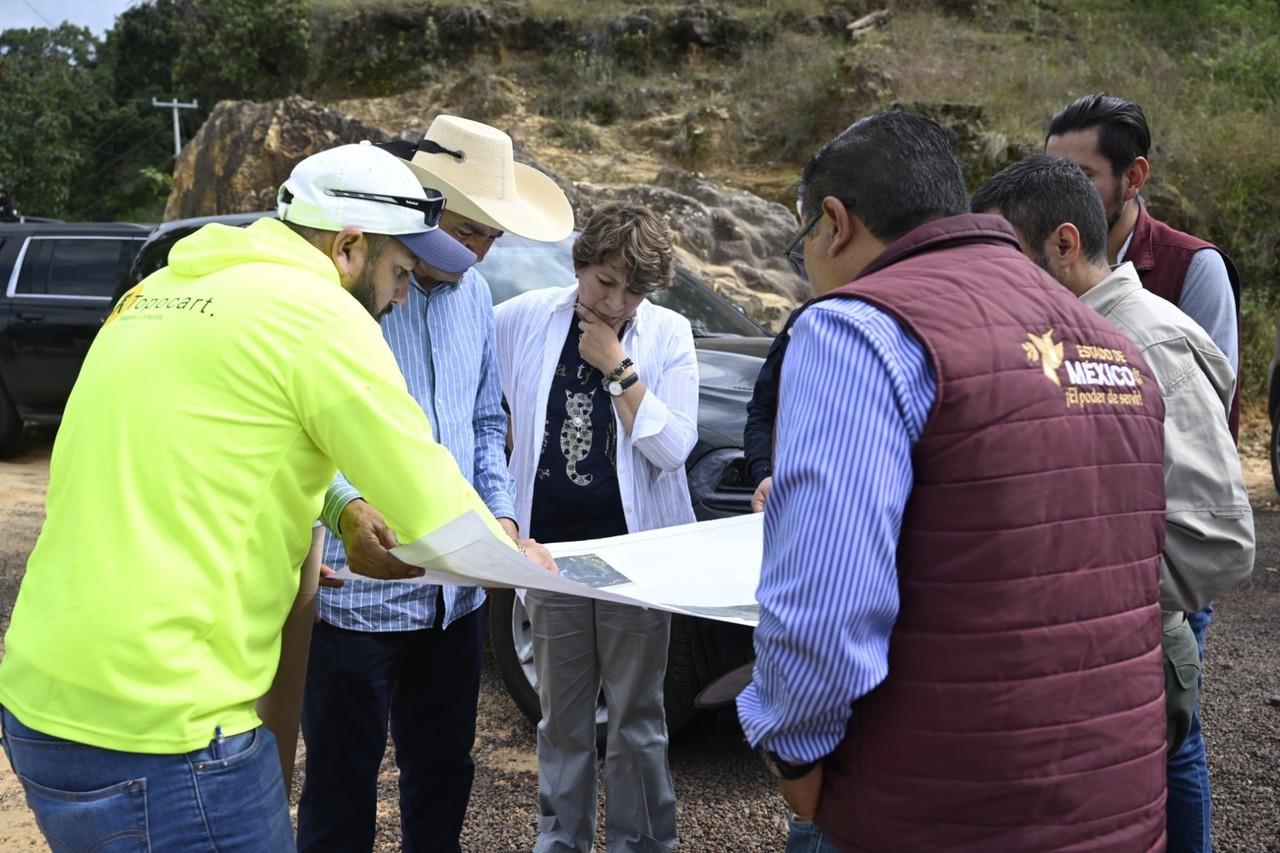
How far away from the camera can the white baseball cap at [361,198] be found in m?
2.15

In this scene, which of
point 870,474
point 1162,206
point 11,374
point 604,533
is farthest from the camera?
point 1162,206

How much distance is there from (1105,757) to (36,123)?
41238 mm

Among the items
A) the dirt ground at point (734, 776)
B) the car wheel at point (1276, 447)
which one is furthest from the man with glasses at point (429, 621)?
the car wheel at point (1276, 447)

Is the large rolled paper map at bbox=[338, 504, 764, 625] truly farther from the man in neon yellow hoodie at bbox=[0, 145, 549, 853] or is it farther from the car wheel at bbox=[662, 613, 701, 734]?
the car wheel at bbox=[662, 613, 701, 734]

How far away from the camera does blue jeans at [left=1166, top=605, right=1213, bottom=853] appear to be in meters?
2.72

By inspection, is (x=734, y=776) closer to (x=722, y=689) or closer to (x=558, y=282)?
(x=722, y=689)

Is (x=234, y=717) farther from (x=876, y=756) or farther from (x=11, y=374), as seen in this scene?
(x=11, y=374)

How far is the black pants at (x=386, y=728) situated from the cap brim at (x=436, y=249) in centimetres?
109

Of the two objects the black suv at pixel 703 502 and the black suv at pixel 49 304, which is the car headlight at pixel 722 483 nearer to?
the black suv at pixel 703 502

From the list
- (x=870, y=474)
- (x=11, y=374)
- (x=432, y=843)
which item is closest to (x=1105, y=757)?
(x=870, y=474)

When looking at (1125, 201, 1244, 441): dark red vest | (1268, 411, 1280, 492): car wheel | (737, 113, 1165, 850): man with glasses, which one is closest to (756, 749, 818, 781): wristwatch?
(737, 113, 1165, 850): man with glasses

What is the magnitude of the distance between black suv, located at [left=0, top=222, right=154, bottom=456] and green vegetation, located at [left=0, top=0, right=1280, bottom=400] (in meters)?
8.14

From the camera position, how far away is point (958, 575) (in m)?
1.62

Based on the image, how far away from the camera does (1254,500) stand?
349 inches
